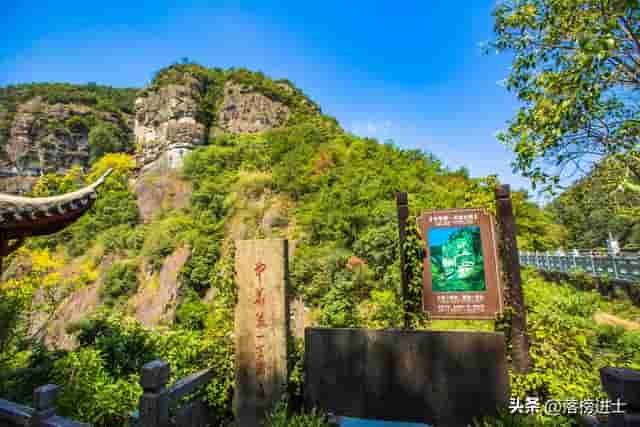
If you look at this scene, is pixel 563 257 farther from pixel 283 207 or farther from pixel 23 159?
pixel 23 159

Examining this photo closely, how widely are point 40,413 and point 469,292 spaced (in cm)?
456

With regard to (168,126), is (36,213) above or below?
below

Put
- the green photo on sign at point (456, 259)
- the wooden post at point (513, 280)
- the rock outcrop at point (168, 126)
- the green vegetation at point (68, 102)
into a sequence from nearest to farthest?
the wooden post at point (513, 280) → the green photo on sign at point (456, 259) → the rock outcrop at point (168, 126) → the green vegetation at point (68, 102)

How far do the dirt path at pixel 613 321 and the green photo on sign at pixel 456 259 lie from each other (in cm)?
638

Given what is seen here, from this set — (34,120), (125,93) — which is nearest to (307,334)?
(34,120)

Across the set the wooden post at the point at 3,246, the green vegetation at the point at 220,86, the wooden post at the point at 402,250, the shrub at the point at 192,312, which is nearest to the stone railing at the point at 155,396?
the wooden post at the point at 402,250

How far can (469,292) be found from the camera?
150 inches

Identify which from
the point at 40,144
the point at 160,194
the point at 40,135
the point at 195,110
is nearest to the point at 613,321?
the point at 160,194

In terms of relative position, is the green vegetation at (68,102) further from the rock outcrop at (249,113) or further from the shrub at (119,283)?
the shrub at (119,283)

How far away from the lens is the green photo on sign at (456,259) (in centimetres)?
382

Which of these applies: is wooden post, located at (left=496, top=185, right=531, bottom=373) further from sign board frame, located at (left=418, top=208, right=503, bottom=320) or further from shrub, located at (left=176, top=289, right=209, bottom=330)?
shrub, located at (left=176, top=289, right=209, bottom=330)

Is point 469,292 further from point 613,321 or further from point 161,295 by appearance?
point 161,295

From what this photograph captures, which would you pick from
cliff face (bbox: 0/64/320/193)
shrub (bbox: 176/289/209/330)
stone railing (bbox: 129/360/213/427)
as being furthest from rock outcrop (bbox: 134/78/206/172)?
stone railing (bbox: 129/360/213/427)

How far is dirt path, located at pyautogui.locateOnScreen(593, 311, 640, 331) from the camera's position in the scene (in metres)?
7.32
